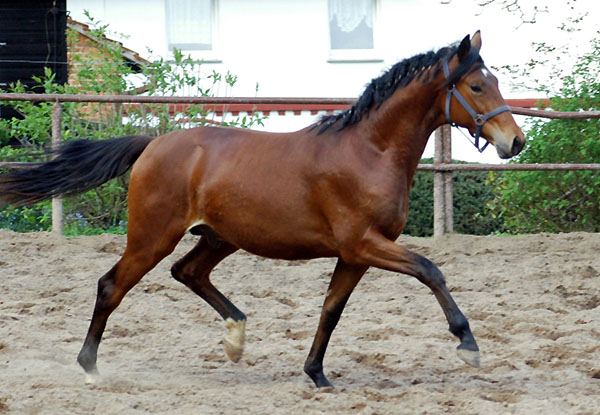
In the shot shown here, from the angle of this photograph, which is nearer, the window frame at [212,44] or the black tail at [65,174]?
the black tail at [65,174]

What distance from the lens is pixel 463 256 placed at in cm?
747

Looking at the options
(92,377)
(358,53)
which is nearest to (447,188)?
(92,377)

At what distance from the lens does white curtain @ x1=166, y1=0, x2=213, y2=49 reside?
15805 millimetres

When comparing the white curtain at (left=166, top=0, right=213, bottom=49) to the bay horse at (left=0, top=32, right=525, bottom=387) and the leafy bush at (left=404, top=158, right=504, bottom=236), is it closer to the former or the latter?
the leafy bush at (left=404, top=158, right=504, bottom=236)

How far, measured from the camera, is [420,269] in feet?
13.2

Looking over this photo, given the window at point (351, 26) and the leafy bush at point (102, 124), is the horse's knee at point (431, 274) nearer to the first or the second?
the leafy bush at point (102, 124)

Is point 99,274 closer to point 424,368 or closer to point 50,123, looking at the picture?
point 50,123

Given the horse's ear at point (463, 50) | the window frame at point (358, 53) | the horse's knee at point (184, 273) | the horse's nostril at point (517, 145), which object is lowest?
the horse's knee at point (184, 273)

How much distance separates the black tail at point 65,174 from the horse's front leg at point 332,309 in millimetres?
1356

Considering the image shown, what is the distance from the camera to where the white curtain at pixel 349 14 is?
635 inches

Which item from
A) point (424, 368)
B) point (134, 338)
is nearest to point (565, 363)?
point (424, 368)

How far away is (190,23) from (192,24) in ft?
0.13

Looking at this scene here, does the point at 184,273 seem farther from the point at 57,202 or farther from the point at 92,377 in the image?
the point at 57,202

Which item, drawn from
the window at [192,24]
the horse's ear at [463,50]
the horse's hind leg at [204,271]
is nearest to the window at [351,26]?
the window at [192,24]
